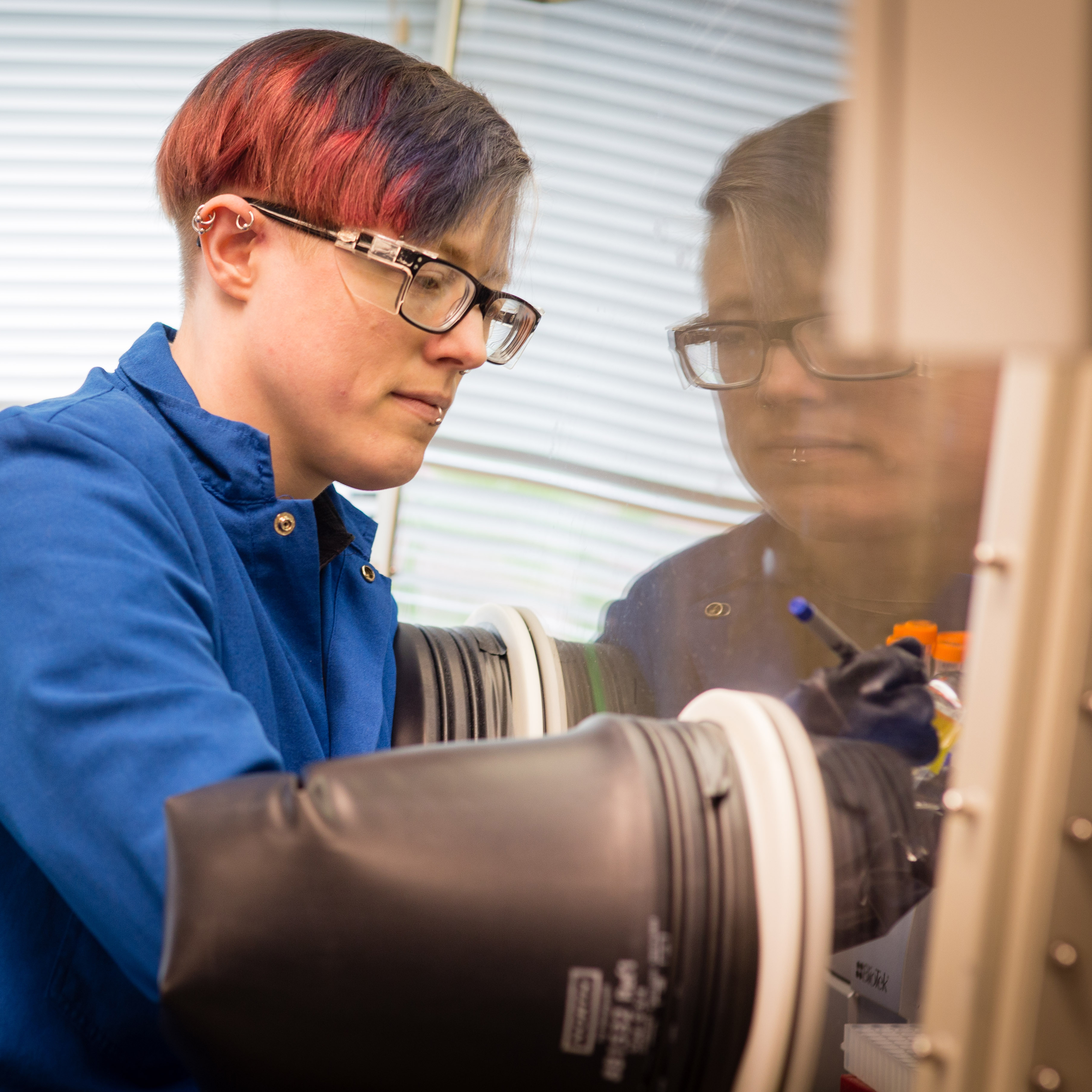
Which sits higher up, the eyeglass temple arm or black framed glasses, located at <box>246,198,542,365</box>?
the eyeglass temple arm

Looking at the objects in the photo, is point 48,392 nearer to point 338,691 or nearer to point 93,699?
point 338,691

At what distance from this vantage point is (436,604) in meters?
2.25

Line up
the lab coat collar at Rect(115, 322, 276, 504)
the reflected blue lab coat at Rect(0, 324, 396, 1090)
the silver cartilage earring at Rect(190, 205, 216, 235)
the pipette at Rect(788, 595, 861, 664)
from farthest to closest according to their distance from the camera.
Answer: the silver cartilage earring at Rect(190, 205, 216, 235) → the lab coat collar at Rect(115, 322, 276, 504) → the pipette at Rect(788, 595, 861, 664) → the reflected blue lab coat at Rect(0, 324, 396, 1090)

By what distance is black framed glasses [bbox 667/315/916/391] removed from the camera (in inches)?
36.4

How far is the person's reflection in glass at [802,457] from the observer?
0.86 metres

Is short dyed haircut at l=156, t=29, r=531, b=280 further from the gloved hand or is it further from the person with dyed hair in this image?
the gloved hand

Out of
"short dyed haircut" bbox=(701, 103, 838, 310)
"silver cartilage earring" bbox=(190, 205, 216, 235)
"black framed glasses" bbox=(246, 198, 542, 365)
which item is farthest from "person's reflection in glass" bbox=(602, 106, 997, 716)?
"silver cartilage earring" bbox=(190, 205, 216, 235)

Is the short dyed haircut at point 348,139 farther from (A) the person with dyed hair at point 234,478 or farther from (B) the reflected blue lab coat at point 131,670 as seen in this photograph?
(B) the reflected blue lab coat at point 131,670

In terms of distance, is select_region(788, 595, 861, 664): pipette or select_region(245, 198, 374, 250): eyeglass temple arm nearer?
select_region(788, 595, 861, 664): pipette

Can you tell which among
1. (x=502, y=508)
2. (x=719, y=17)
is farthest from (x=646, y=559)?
(x=502, y=508)

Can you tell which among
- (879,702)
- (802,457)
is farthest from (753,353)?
(879,702)

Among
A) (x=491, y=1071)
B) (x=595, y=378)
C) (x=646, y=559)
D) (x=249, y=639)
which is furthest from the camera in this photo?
(x=595, y=378)

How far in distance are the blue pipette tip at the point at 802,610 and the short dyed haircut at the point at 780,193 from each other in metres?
0.29

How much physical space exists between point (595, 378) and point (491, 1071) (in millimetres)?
939
